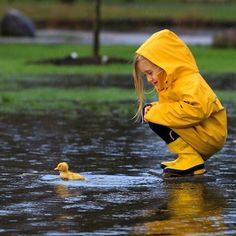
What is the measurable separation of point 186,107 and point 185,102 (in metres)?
0.08

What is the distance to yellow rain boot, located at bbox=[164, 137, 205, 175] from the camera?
9281 millimetres

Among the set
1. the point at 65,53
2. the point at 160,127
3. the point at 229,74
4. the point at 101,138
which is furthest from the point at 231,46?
the point at 160,127

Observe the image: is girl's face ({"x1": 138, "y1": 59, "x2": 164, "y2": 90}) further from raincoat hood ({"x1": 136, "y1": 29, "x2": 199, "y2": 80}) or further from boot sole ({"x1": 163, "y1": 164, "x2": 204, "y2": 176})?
boot sole ({"x1": 163, "y1": 164, "x2": 204, "y2": 176})

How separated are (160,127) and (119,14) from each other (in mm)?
40966

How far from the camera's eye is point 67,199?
26.8 ft

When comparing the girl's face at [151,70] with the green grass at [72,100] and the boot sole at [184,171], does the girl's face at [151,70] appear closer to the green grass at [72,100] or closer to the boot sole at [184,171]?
the boot sole at [184,171]

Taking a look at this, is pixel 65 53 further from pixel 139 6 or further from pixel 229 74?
pixel 139 6

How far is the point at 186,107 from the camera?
9.16 metres

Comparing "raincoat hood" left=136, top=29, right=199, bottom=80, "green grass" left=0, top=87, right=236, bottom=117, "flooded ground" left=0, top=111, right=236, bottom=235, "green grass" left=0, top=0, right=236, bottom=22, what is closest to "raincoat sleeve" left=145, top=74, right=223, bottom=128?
"raincoat hood" left=136, top=29, right=199, bottom=80

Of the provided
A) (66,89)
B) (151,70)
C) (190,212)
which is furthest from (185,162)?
(66,89)

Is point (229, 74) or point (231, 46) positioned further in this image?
point (231, 46)

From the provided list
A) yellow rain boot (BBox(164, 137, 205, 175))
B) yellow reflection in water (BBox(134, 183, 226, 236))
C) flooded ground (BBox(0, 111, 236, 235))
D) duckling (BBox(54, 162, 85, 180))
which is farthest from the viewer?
yellow rain boot (BBox(164, 137, 205, 175))

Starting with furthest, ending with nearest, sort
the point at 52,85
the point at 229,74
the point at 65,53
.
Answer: the point at 65,53 < the point at 229,74 < the point at 52,85

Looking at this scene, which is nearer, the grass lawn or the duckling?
the duckling
